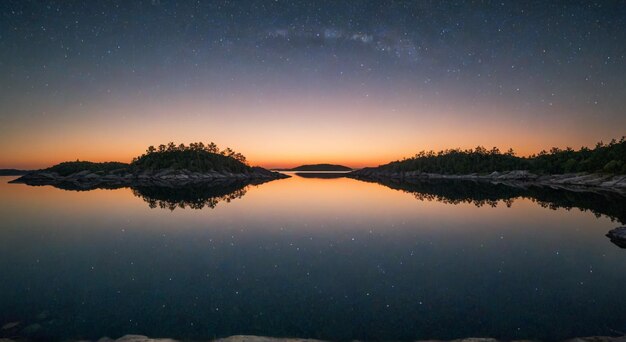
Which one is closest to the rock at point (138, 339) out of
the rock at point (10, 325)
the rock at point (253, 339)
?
the rock at point (253, 339)

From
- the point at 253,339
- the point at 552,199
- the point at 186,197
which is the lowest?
the point at 552,199

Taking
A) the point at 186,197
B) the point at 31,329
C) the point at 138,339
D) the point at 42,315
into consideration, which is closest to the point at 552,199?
the point at 138,339

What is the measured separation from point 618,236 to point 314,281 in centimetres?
2361

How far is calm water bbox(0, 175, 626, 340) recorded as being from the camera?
9.88 metres

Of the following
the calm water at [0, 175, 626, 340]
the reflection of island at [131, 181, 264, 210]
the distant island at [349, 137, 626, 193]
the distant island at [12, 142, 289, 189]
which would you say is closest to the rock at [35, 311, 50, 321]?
the calm water at [0, 175, 626, 340]

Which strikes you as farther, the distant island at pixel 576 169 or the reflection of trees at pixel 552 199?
the distant island at pixel 576 169

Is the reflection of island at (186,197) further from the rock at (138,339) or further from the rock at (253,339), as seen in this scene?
the rock at (253,339)

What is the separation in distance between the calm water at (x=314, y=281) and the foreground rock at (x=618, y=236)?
632 millimetres

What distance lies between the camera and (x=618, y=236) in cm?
2277

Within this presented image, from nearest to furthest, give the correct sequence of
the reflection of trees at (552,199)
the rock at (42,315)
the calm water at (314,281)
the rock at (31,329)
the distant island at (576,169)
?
the rock at (31,329) < the calm water at (314,281) < the rock at (42,315) < the reflection of trees at (552,199) < the distant island at (576,169)

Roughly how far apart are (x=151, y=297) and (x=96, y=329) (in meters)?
2.53

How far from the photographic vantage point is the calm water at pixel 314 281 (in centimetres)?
988

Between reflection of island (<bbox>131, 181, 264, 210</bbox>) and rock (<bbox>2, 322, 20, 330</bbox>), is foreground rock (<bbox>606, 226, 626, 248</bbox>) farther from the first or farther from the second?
reflection of island (<bbox>131, 181, 264, 210</bbox>)

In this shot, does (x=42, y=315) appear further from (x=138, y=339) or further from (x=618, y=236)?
(x=618, y=236)
